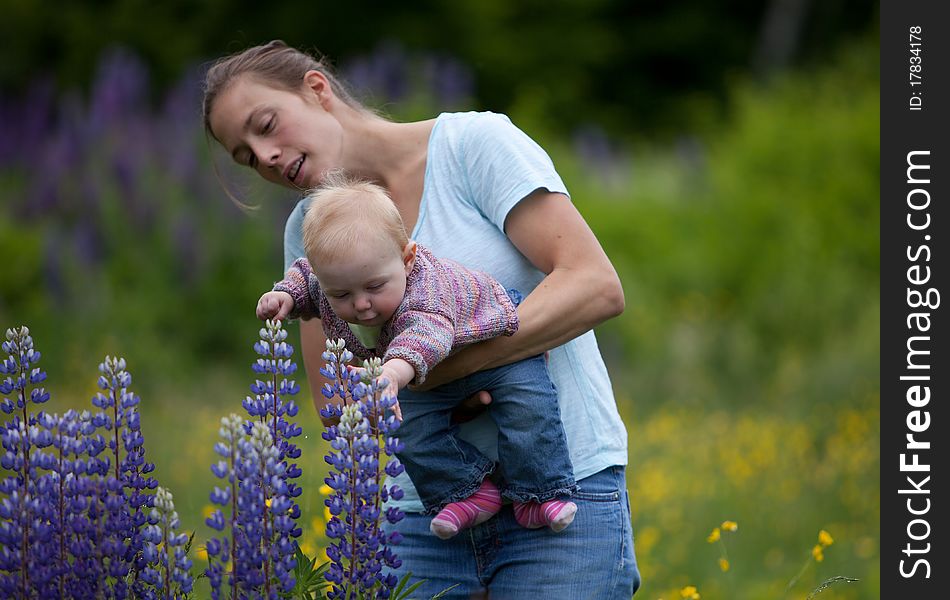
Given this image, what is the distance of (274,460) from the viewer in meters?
2.08

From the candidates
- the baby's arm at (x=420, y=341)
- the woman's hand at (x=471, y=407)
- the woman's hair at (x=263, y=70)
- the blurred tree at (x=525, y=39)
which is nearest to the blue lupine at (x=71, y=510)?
the baby's arm at (x=420, y=341)

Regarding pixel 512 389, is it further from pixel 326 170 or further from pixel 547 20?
pixel 547 20

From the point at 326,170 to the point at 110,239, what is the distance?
724 cm

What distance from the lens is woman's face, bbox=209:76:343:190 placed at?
2854 mm

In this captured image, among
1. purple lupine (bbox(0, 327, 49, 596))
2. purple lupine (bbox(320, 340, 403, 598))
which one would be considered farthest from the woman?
purple lupine (bbox(0, 327, 49, 596))

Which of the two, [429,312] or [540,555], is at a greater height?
[429,312]

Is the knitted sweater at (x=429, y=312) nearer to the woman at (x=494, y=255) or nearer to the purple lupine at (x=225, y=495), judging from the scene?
the woman at (x=494, y=255)

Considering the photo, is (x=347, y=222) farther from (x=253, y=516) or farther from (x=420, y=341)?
(x=253, y=516)

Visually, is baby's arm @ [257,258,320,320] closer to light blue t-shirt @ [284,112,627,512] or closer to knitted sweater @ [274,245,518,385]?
knitted sweater @ [274,245,518,385]

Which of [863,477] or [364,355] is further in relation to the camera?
[863,477]

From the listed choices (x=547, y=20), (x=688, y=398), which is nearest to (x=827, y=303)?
(x=688, y=398)

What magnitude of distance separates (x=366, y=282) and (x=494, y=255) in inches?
16.6

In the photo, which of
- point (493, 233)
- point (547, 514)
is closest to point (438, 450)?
point (547, 514)

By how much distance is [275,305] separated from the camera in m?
2.60
